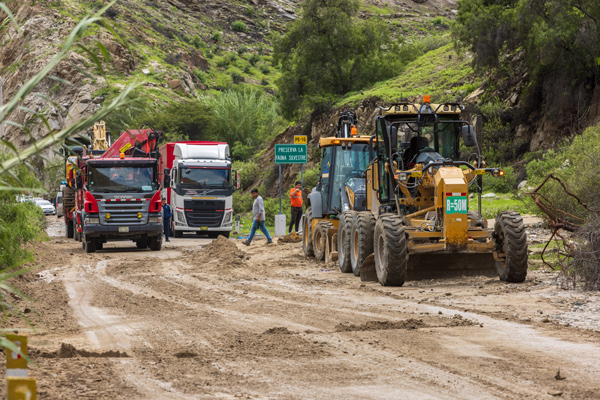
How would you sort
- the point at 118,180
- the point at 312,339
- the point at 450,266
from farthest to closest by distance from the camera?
the point at 118,180, the point at 450,266, the point at 312,339

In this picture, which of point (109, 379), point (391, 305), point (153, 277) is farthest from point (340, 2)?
point (109, 379)

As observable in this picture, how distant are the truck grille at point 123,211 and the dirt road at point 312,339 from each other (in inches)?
303

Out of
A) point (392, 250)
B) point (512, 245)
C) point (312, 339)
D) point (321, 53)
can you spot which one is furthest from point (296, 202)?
point (321, 53)

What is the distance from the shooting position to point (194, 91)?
84188mm

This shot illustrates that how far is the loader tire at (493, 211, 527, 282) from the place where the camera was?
13.1m

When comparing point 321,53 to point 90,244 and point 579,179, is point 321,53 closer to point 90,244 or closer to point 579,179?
point 90,244

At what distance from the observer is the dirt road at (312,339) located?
6.53m

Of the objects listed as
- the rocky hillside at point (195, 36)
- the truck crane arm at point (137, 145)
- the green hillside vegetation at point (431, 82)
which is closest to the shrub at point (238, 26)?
the rocky hillside at point (195, 36)

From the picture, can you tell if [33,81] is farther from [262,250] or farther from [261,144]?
[261,144]

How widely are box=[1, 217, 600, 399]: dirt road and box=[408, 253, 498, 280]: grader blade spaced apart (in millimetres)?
219

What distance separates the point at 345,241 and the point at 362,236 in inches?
47.2

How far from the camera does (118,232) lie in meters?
23.8

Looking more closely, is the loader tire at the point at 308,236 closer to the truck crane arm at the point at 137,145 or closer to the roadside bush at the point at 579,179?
the roadside bush at the point at 579,179

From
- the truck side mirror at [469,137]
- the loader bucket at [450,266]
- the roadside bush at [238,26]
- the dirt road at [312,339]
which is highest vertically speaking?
the roadside bush at [238,26]
